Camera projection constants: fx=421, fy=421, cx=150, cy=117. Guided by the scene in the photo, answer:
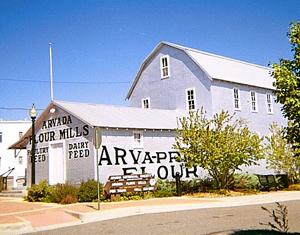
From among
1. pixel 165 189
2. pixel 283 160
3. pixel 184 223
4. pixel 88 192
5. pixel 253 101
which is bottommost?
pixel 184 223

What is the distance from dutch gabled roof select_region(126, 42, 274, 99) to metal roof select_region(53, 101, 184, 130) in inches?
166

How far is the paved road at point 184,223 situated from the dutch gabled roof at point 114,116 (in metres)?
9.31

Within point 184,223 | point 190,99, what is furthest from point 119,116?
point 184,223

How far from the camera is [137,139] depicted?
24.7 metres

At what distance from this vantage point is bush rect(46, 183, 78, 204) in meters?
20.1

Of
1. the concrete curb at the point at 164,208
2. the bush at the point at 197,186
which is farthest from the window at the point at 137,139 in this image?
the concrete curb at the point at 164,208

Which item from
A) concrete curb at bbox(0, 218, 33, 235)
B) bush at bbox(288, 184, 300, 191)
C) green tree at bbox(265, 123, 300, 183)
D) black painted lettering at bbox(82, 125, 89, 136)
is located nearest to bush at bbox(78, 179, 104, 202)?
black painted lettering at bbox(82, 125, 89, 136)

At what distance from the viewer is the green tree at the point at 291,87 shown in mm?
8414

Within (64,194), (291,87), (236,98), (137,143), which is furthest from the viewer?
(236,98)

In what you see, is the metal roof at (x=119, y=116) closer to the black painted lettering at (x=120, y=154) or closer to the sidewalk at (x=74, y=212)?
the black painted lettering at (x=120, y=154)

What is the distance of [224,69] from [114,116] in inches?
429

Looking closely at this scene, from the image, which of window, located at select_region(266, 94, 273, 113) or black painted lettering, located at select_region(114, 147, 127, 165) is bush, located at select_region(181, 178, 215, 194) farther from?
window, located at select_region(266, 94, 273, 113)

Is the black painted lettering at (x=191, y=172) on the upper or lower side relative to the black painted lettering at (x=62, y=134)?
lower

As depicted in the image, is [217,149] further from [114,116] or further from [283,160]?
[283,160]
